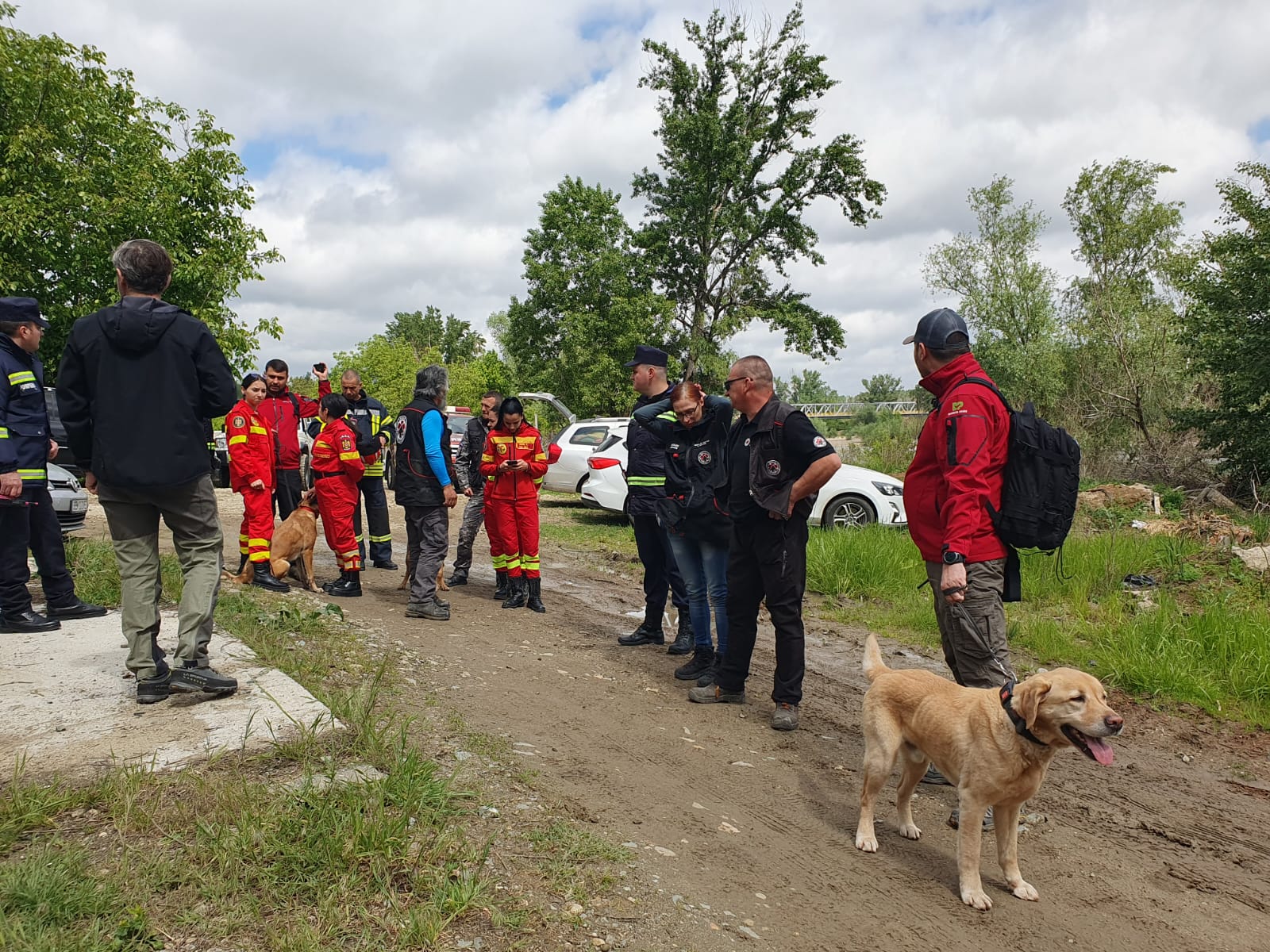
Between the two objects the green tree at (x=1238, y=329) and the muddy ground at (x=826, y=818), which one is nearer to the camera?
the muddy ground at (x=826, y=818)

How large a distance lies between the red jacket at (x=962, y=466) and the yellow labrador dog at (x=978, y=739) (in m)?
0.65

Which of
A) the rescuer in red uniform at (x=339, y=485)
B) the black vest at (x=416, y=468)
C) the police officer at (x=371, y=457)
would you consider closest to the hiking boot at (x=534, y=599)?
the black vest at (x=416, y=468)

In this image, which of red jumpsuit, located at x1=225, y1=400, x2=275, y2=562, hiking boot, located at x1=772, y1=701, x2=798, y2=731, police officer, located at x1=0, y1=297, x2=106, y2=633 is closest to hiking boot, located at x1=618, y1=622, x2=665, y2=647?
hiking boot, located at x1=772, y1=701, x2=798, y2=731

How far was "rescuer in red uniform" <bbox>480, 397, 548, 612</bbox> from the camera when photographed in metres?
7.55

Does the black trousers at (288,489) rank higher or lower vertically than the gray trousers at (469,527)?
higher

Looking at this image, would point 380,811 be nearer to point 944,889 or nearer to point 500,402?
point 944,889

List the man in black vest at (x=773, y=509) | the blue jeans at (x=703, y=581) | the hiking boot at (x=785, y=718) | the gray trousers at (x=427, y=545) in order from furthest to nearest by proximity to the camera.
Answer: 1. the gray trousers at (x=427, y=545)
2. the blue jeans at (x=703, y=581)
3. the hiking boot at (x=785, y=718)
4. the man in black vest at (x=773, y=509)

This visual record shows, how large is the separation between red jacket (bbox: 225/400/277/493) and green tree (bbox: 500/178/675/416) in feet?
78.4

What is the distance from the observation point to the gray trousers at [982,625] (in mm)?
3799

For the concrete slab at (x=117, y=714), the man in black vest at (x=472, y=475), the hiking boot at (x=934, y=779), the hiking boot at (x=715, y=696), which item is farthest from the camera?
the man in black vest at (x=472, y=475)

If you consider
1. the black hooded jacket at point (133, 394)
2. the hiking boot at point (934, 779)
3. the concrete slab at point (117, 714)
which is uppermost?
the black hooded jacket at point (133, 394)

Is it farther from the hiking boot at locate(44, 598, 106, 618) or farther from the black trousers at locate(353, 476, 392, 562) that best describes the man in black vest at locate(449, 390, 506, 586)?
the hiking boot at locate(44, 598, 106, 618)

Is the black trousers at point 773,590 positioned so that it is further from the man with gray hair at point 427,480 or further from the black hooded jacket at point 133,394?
the black hooded jacket at point 133,394

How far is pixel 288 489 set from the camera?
859 cm
